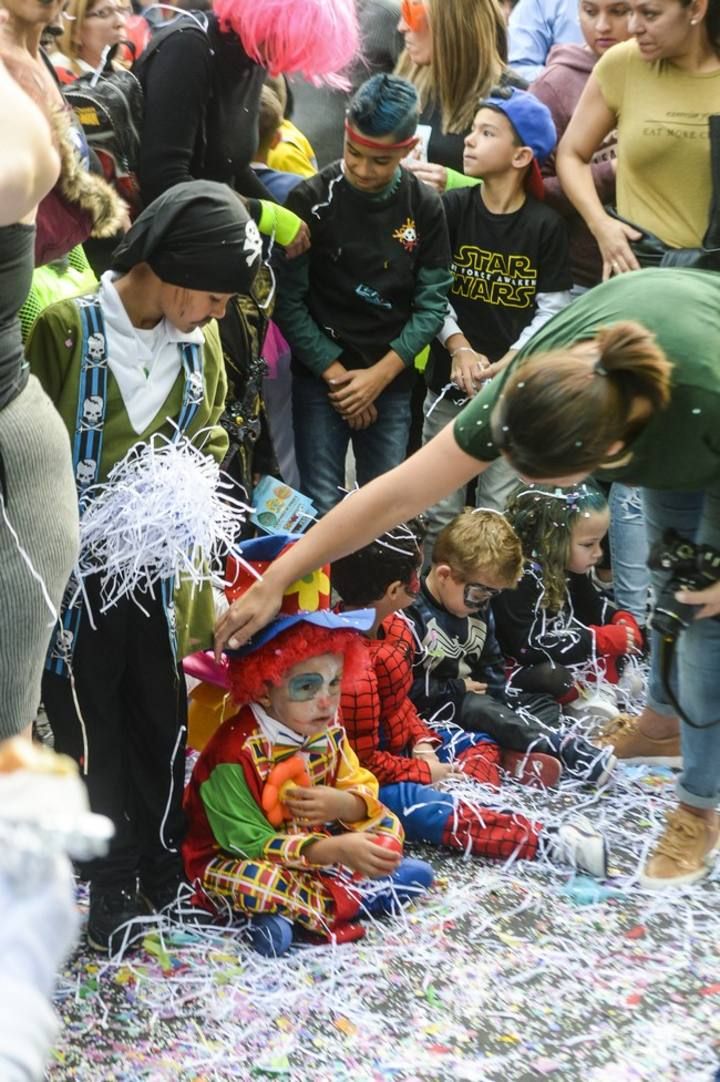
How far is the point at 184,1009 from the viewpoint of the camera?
8.86 feet

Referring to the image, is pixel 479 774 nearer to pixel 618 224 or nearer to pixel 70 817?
pixel 618 224

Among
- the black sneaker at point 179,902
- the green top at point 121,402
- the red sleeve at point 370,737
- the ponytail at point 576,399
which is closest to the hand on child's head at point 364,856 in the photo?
the black sneaker at point 179,902

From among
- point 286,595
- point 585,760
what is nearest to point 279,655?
point 286,595

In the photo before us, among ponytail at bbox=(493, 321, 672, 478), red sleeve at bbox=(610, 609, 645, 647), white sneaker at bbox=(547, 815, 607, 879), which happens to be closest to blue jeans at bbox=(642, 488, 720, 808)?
white sneaker at bbox=(547, 815, 607, 879)

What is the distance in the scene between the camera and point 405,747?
141 inches

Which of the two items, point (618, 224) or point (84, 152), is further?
point (618, 224)

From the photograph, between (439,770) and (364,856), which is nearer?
(364,856)

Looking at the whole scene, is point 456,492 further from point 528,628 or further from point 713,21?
point 713,21

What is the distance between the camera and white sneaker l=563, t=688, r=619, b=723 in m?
4.10

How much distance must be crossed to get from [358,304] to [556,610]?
3.72ft

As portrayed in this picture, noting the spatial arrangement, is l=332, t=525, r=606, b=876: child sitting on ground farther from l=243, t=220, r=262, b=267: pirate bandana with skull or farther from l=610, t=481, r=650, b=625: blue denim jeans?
l=610, t=481, r=650, b=625: blue denim jeans

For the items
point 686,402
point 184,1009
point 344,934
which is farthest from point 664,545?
point 184,1009

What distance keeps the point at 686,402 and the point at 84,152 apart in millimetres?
1340

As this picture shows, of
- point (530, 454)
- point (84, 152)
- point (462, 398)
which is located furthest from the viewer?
point (462, 398)
